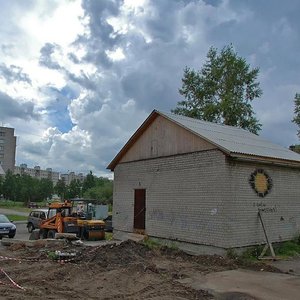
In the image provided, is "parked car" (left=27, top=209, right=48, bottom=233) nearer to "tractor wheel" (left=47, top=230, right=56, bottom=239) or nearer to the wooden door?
"tractor wheel" (left=47, top=230, right=56, bottom=239)

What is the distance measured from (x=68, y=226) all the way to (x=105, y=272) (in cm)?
1099

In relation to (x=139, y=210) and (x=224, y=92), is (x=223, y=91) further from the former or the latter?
(x=139, y=210)

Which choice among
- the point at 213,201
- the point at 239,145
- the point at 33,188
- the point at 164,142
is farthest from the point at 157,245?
the point at 33,188

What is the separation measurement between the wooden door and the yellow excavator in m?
3.52

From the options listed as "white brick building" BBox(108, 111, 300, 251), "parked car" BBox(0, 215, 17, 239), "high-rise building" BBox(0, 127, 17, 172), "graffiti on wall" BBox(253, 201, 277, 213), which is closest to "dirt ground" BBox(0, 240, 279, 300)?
"white brick building" BBox(108, 111, 300, 251)

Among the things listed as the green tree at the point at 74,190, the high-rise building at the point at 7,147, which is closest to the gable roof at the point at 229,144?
the green tree at the point at 74,190

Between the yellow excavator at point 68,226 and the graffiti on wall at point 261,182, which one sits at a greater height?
the graffiti on wall at point 261,182

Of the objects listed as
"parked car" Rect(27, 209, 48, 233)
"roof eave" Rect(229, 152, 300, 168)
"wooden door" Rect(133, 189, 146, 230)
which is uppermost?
"roof eave" Rect(229, 152, 300, 168)

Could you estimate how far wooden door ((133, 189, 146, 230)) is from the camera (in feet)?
66.8

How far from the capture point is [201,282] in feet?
36.2

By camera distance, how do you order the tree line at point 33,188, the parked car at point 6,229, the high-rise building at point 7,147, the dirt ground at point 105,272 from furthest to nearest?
1. the high-rise building at point 7,147
2. the tree line at point 33,188
3. the parked car at point 6,229
4. the dirt ground at point 105,272

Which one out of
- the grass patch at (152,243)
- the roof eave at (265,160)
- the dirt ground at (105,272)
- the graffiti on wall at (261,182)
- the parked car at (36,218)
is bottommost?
the dirt ground at (105,272)

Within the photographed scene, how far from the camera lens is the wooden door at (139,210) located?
20375 millimetres

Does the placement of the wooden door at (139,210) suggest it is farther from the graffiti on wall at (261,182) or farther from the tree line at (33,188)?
the tree line at (33,188)
